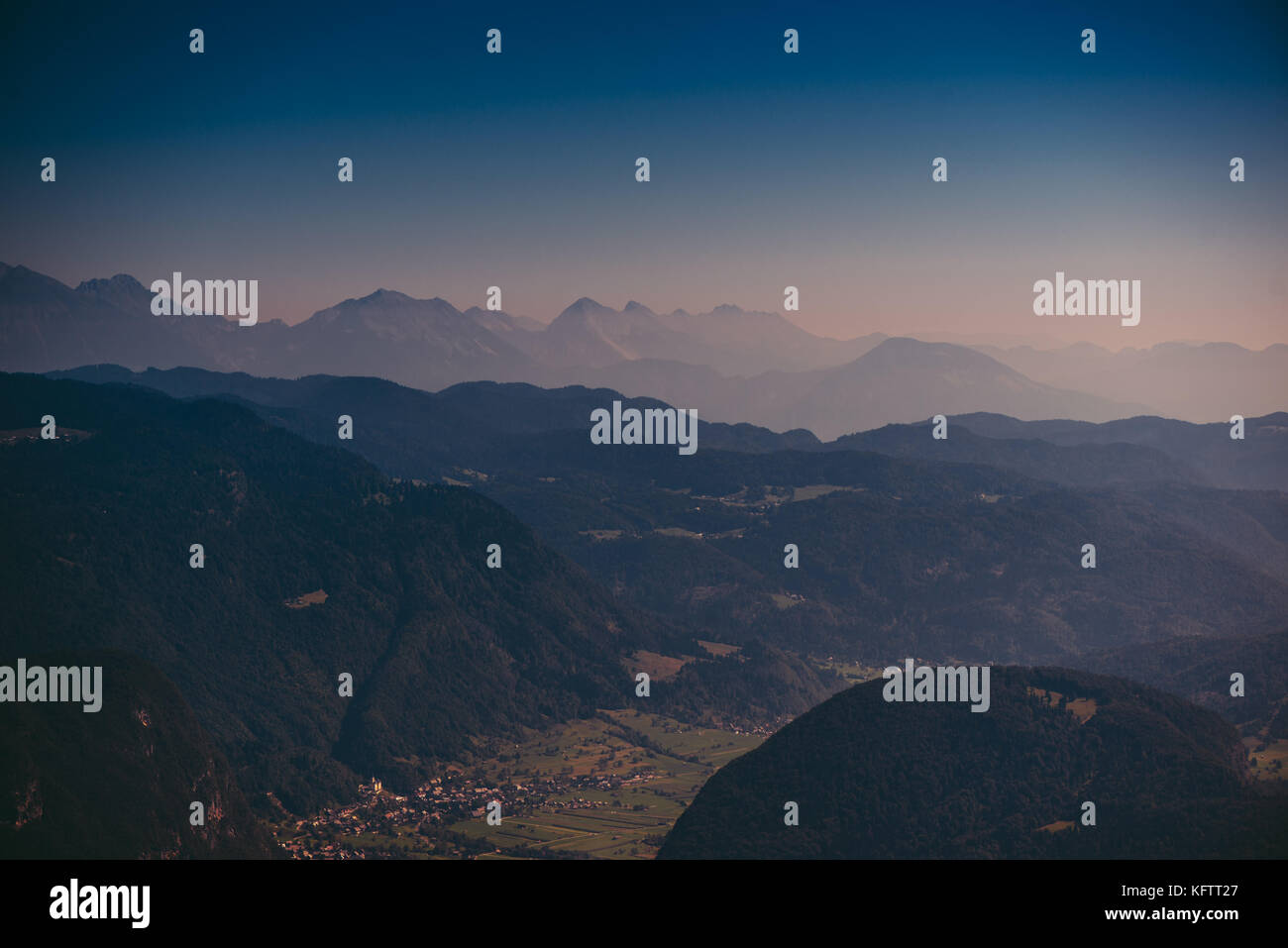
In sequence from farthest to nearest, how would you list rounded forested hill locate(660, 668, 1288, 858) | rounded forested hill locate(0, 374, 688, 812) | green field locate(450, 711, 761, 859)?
rounded forested hill locate(0, 374, 688, 812), green field locate(450, 711, 761, 859), rounded forested hill locate(660, 668, 1288, 858)

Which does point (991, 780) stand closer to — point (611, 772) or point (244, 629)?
point (611, 772)

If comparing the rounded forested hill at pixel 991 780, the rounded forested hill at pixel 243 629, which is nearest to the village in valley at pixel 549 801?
the rounded forested hill at pixel 243 629

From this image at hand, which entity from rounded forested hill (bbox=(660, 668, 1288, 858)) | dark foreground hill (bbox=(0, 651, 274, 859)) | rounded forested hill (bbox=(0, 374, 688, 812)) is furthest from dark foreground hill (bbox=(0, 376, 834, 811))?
rounded forested hill (bbox=(660, 668, 1288, 858))

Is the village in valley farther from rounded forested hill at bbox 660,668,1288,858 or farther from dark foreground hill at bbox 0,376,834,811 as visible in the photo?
rounded forested hill at bbox 660,668,1288,858

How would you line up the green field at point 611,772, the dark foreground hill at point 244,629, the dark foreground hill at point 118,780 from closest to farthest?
1. the dark foreground hill at point 118,780
2. the green field at point 611,772
3. the dark foreground hill at point 244,629

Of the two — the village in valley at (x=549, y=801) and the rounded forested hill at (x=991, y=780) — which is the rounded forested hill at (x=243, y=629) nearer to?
the village in valley at (x=549, y=801)
